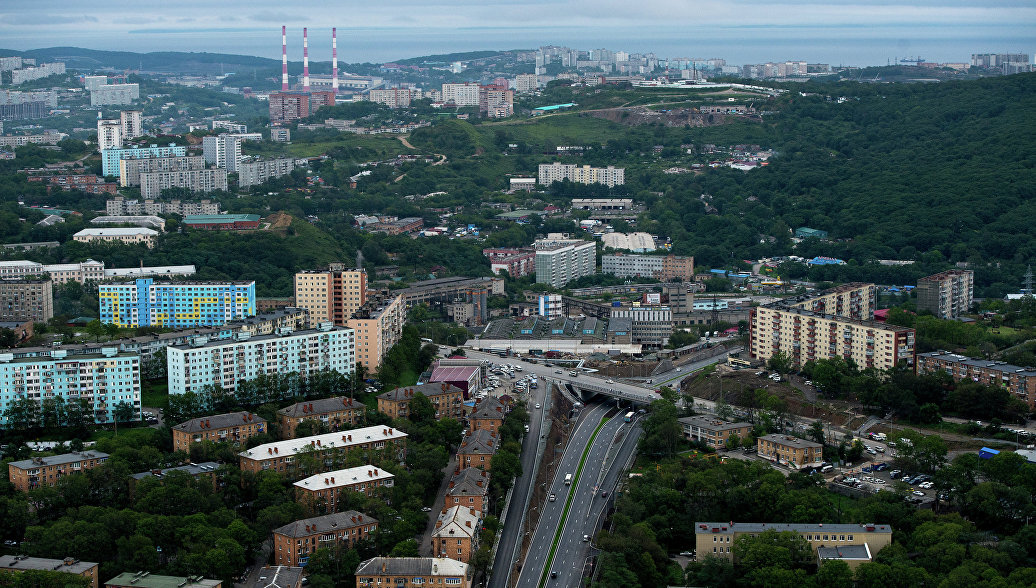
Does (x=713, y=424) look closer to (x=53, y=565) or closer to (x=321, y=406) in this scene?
(x=321, y=406)

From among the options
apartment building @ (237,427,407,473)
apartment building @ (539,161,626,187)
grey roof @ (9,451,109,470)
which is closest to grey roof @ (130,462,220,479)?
apartment building @ (237,427,407,473)

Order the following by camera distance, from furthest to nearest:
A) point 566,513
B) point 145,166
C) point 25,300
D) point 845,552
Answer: point 145,166 < point 25,300 < point 566,513 < point 845,552

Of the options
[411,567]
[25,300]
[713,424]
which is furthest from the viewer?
[25,300]

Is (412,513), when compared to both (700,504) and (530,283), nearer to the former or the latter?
(700,504)

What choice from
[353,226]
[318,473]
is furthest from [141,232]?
[318,473]

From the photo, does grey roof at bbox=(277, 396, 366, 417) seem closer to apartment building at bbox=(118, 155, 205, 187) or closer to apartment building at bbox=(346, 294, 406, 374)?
apartment building at bbox=(346, 294, 406, 374)

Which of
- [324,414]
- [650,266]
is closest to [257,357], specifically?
[324,414]

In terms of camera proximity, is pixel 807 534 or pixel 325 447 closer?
pixel 807 534
